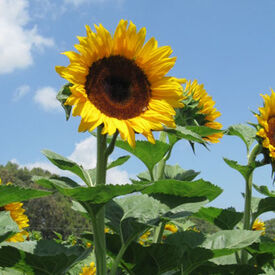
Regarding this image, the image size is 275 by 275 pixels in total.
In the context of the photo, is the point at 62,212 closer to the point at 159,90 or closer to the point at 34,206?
the point at 34,206

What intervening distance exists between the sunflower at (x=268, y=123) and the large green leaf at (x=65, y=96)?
59.0 inches

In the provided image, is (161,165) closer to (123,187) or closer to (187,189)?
(187,189)

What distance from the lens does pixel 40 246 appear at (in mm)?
2193

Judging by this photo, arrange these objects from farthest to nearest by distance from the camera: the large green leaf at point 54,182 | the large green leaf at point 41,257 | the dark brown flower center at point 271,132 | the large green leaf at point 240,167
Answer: the dark brown flower center at point 271,132
the large green leaf at point 240,167
the large green leaf at point 41,257
the large green leaf at point 54,182

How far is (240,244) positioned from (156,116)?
30.8 inches

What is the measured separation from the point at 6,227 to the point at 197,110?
1.39 meters

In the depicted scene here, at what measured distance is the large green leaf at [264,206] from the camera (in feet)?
9.89

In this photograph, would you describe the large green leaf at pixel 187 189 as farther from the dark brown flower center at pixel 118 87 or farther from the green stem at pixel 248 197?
the green stem at pixel 248 197

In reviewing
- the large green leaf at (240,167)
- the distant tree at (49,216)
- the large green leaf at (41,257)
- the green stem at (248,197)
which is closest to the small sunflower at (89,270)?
the large green leaf at (41,257)

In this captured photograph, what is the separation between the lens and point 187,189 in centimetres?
217

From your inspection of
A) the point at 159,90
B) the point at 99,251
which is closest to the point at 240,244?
the point at 99,251

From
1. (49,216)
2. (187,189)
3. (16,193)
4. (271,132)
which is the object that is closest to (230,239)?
(187,189)

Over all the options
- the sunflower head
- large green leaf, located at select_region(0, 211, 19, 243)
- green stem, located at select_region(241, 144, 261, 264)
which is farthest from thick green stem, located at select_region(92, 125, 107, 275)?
green stem, located at select_region(241, 144, 261, 264)

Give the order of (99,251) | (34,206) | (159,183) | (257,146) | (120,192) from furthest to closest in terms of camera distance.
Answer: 1. (34,206)
2. (257,146)
3. (159,183)
4. (99,251)
5. (120,192)
